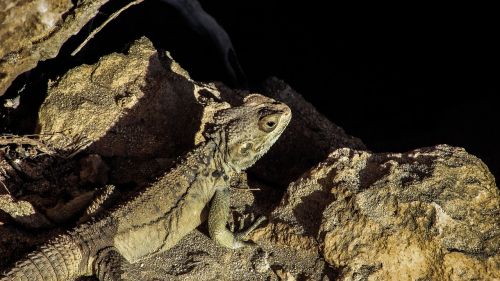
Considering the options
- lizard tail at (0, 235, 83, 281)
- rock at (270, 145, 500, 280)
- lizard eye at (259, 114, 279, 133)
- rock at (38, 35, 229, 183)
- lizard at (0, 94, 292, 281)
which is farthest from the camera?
rock at (38, 35, 229, 183)

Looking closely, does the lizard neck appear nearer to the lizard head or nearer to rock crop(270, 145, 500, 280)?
the lizard head

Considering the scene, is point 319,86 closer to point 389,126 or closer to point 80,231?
point 389,126

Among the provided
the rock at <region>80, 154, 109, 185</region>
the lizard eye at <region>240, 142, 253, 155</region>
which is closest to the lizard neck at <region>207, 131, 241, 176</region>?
the lizard eye at <region>240, 142, 253, 155</region>

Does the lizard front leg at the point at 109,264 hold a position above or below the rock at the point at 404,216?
below

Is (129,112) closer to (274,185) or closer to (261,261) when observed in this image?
(274,185)

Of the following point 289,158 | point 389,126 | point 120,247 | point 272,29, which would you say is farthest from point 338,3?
point 120,247

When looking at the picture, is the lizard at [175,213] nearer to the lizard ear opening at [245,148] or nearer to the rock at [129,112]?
the lizard ear opening at [245,148]

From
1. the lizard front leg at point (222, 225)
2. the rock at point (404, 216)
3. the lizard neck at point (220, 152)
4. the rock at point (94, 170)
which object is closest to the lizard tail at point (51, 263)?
the rock at point (94, 170)
